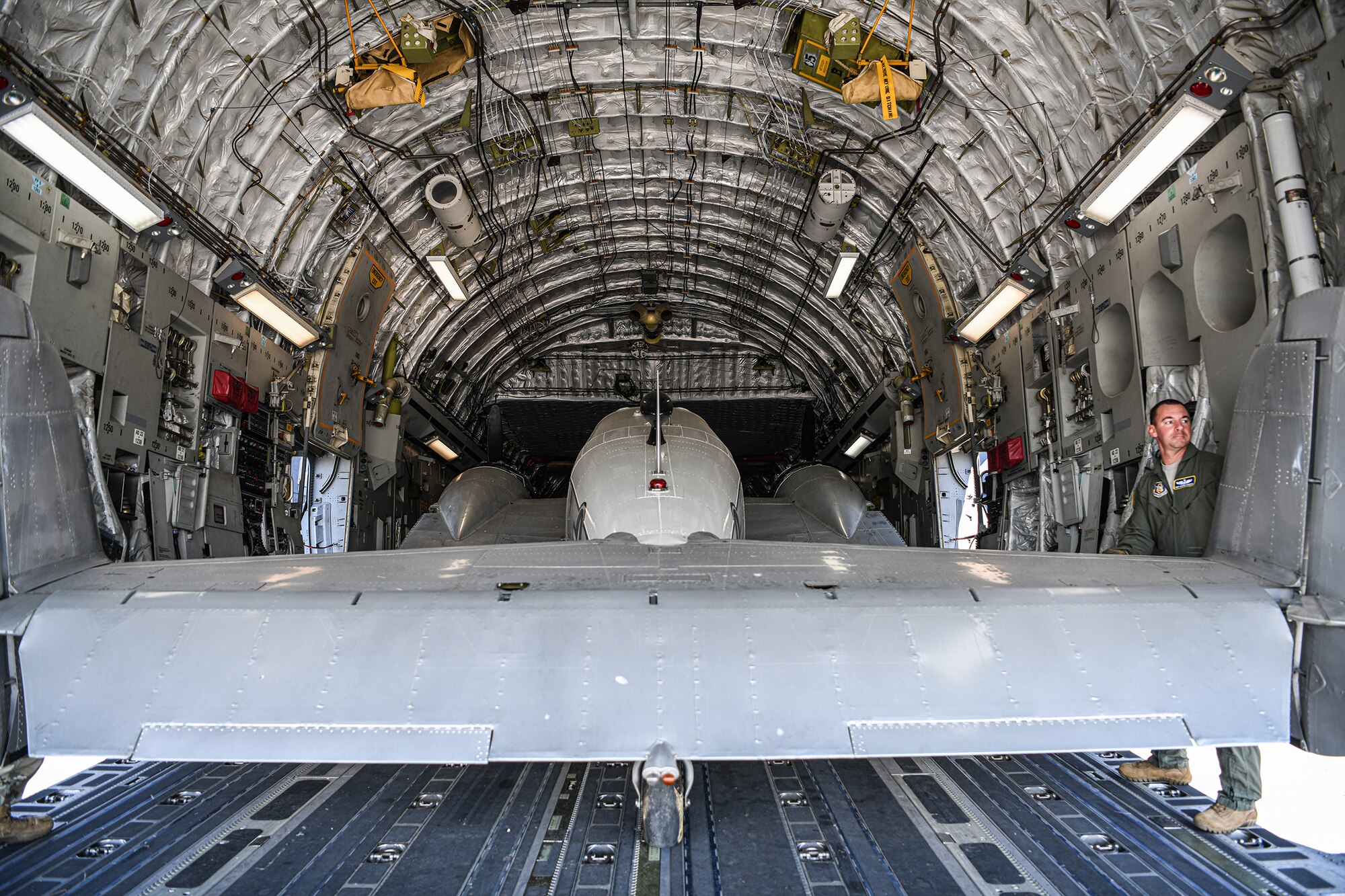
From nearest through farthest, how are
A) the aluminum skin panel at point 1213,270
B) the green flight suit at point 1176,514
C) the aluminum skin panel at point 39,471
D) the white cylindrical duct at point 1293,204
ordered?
the aluminum skin panel at point 39,471 < the green flight suit at point 1176,514 < the white cylindrical duct at point 1293,204 < the aluminum skin panel at point 1213,270

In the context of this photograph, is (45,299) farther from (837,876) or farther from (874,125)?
(874,125)

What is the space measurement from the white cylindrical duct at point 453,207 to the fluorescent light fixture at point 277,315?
8.15 ft

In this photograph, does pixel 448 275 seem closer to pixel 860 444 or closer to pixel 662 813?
pixel 860 444

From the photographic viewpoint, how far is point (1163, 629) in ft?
11.6

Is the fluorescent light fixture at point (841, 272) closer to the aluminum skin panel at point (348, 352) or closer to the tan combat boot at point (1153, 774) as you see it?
the aluminum skin panel at point (348, 352)

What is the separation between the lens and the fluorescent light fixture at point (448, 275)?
37.8 ft

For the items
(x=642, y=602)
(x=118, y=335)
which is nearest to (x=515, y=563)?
(x=642, y=602)

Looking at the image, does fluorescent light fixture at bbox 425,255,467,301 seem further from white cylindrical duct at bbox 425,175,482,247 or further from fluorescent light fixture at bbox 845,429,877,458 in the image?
fluorescent light fixture at bbox 845,429,877,458

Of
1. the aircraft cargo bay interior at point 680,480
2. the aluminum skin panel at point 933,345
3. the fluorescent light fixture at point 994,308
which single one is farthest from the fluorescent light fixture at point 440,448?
the fluorescent light fixture at point 994,308

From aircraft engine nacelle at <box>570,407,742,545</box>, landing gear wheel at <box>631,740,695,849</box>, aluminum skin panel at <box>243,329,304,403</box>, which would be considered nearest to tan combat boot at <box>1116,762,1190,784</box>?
landing gear wheel at <box>631,740,695,849</box>

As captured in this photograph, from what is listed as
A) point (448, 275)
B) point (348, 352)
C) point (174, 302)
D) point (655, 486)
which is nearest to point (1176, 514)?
point (655, 486)

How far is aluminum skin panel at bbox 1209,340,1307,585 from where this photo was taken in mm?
3910

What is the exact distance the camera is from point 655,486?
6977 millimetres

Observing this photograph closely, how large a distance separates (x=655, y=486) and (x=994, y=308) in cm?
552
